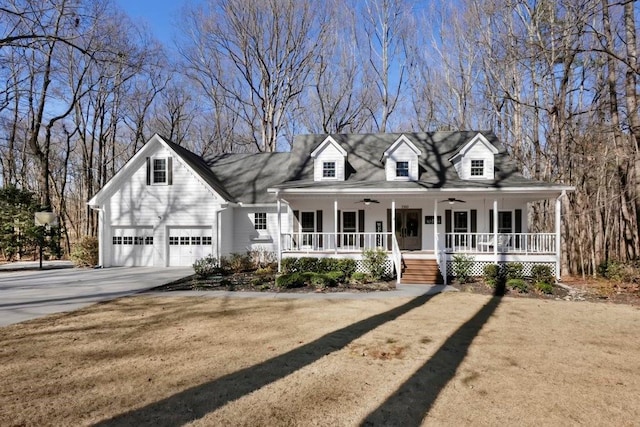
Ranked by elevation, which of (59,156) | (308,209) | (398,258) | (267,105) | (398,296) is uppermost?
(267,105)

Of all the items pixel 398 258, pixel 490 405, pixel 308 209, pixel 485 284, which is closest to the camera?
pixel 490 405

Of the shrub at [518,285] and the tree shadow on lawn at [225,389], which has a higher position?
the tree shadow on lawn at [225,389]

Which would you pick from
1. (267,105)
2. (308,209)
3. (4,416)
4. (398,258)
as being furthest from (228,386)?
(267,105)

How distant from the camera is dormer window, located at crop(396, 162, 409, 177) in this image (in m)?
16.8

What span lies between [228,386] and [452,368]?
3276 millimetres

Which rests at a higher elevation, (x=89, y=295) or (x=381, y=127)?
(x=381, y=127)

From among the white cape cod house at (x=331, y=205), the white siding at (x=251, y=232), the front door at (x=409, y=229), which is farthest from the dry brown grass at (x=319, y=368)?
the white siding at (x=251, y=232)

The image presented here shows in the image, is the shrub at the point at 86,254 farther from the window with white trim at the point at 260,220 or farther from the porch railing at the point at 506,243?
the porch railing at the point at 506,243

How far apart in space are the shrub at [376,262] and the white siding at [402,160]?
4329mm

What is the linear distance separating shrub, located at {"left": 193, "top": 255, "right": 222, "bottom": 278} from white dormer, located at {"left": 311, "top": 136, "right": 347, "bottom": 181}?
6.20 meters

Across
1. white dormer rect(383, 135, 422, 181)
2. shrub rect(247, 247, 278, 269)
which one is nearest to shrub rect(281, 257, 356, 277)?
shrub rect(247, 247, 278, 269)

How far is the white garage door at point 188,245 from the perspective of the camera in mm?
17875

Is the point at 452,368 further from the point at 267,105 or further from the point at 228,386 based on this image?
the point at 267,105

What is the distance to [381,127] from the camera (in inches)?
1180
